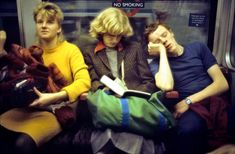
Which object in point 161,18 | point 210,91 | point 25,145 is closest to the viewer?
point 25,145

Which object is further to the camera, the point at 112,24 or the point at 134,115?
the point at 112,24

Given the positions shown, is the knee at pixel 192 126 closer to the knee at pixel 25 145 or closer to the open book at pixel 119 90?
the open book at pixel 119 90

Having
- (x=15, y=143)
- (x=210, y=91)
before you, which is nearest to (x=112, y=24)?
(x=210, y=91)

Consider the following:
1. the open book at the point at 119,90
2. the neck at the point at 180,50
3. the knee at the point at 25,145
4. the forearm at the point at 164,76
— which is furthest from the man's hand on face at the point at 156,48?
the knee at the point at 25,145

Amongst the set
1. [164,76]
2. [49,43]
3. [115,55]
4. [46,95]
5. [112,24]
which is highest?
[112,24]

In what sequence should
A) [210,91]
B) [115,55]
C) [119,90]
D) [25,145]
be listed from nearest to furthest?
[25,145] → [119,90] → [210,91] → [115,55]

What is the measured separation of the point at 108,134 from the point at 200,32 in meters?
1.70

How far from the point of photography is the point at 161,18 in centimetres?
353

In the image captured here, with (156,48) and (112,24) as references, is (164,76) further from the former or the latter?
(112,24)

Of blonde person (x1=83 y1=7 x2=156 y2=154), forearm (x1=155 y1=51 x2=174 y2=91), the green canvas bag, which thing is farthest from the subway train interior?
the green canvas bag

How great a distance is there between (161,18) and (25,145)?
1.98m

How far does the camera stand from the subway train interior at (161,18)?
3469 millimetres

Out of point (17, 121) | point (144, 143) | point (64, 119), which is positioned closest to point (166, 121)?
point (144, 143)

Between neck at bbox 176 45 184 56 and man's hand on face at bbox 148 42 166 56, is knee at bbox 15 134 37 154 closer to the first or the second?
man's hand on face at bbox 148 42 166 56
